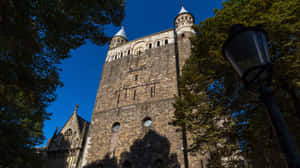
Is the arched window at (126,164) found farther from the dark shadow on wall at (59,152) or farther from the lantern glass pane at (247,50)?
the lantern glass pane at (247,50)

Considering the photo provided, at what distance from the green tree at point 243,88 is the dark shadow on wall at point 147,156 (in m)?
6.95

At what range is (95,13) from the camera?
800 cm

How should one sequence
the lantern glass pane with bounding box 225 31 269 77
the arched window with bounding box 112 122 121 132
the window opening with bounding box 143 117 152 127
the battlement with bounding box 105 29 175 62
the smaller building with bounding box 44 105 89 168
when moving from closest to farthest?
the lantern glass pane with bounding box 225 31 269 77 < the window opening with bounding box 143 117 152 127 < the arched window with bounding box 112 122 121 132 < the smaller building with bounding box 44 105 89 168 < the battlement with bounding box 105 29 175 62

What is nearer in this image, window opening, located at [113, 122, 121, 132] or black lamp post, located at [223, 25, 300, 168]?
black lamp post, located at [223, 25, 300, 168]

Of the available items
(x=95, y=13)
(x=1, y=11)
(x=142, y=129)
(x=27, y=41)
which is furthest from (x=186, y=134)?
(x=1, y=11)

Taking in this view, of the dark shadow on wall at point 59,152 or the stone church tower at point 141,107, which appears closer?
the stone church tower at point 141,107

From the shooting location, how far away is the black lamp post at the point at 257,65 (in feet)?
6.20

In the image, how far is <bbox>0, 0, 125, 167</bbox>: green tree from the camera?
621 cm

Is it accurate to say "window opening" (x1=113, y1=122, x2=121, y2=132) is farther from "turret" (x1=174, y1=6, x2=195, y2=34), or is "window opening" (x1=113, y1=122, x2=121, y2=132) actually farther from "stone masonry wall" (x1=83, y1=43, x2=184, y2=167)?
"turret" (x1=174, y1=6, x2=195, y2=34)

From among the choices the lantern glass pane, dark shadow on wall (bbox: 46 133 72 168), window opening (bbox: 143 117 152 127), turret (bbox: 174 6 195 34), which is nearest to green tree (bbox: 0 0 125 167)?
the lantern glass pane

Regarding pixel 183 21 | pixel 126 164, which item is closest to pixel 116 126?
pixel 126 164

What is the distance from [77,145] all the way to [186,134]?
44.5 ft

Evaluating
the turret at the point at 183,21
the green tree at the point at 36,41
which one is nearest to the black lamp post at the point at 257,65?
the green tree at the point at 36,41

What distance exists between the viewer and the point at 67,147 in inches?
841
